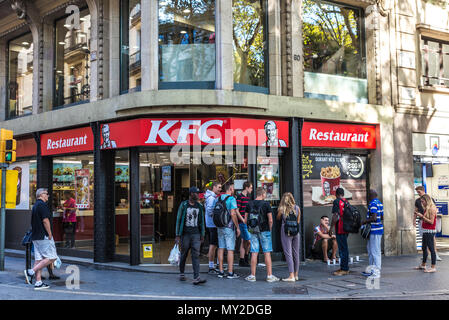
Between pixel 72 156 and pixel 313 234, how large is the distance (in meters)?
7.51

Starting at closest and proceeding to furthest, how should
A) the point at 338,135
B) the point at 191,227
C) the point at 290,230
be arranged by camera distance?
the point at 191,227 < the point at 290,230 < the point at 338,135

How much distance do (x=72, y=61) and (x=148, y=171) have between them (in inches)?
199

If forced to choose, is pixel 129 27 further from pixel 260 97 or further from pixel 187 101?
pixel 260 97

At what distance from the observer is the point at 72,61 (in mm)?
14461

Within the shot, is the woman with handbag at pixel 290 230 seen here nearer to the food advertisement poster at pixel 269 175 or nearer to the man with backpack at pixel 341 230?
the man with backpack at pixel 341 230

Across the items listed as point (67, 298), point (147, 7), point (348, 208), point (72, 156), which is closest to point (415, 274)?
point (348, 208)

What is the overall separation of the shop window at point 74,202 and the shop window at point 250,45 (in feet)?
16.4

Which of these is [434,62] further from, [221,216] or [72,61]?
[72,61]

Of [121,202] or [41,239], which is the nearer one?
[41,239]

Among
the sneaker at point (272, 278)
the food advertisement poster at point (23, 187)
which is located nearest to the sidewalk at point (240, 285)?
the sneaker at point (272, 278)

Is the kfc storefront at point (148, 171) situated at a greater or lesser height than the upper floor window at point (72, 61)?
lesser

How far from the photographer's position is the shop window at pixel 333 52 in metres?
13.2

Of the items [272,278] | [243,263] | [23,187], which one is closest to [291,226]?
[272,278]

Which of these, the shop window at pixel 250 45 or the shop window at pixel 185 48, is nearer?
the shop window at pixel 185 48
